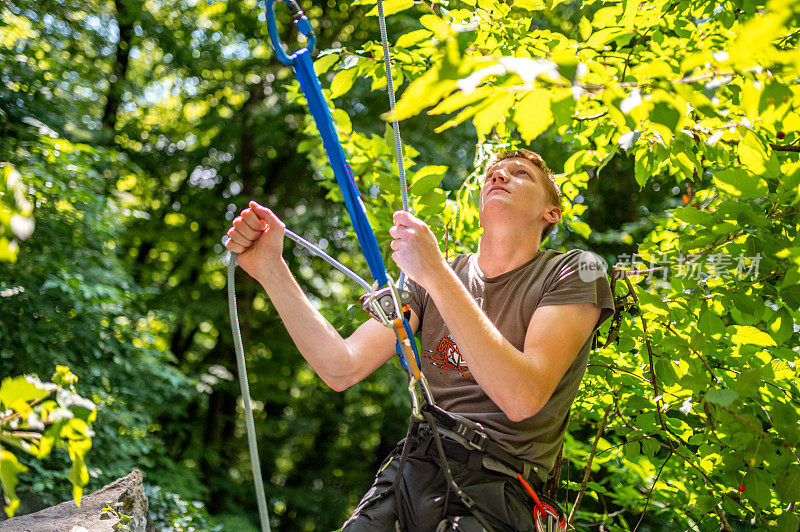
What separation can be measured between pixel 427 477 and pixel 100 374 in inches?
178

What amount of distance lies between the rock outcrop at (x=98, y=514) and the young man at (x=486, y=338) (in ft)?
3.39

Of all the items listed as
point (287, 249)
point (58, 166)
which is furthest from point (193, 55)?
point (58, 166)

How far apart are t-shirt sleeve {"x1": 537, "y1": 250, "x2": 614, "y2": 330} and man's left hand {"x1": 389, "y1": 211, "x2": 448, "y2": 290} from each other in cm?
38

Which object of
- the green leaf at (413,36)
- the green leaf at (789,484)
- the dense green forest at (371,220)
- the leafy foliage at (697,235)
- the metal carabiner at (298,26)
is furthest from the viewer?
the green leaf at (413,36)

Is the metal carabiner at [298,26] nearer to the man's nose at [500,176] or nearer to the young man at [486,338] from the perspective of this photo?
the young man at [486,338]

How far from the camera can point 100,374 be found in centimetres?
539

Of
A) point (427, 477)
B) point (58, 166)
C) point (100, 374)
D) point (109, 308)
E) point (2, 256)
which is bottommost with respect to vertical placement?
point (100, 374)

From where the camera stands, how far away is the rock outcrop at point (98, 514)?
219 centimetres

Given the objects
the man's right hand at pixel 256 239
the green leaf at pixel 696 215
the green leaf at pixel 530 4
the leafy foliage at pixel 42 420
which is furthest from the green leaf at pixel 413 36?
the leafy foliage at pixel 42 420

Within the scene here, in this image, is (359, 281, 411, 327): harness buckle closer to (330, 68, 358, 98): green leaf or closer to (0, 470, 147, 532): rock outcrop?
(330, 68, 358, 98): green leaf

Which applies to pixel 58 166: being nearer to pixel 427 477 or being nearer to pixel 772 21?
pixel 427 477

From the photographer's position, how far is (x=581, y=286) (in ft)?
5.42

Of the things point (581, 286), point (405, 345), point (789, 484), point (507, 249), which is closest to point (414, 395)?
point (405, 345)

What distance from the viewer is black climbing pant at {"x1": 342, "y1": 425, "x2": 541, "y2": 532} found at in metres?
1.56
